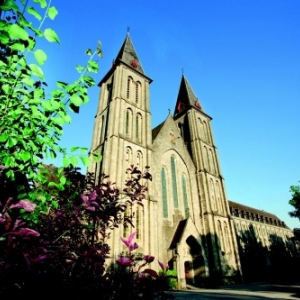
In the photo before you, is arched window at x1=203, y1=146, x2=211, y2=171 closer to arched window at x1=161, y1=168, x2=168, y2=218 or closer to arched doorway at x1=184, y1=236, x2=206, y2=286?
arched window at x1=161, y1=168, x2=168, y2=218

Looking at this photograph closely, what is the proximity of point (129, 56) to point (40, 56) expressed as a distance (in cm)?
3324

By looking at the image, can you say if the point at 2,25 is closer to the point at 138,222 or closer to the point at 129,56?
the point at 138,222

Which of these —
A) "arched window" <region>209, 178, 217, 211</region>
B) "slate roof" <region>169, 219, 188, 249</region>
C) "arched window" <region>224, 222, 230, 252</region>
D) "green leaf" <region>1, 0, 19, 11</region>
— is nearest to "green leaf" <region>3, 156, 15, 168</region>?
"green leaf" <region>1, 0, 19, 11</region>

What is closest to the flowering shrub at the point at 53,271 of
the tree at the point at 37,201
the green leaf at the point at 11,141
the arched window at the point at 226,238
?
the tree at the point at 37,201

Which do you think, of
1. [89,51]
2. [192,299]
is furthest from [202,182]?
[89,51]

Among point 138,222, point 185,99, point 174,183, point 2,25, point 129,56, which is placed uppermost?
point 129,56

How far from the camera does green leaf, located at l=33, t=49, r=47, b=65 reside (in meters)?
2.24

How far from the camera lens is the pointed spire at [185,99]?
3789 cm

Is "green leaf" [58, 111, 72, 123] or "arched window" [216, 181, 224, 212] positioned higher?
"arched window" [216, 181, 224, 212]

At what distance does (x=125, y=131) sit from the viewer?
2453 cm

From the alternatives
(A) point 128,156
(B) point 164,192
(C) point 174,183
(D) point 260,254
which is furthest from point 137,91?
(D) point 260,254

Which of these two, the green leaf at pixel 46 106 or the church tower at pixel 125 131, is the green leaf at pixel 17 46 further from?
the church tower at pixel 125 131

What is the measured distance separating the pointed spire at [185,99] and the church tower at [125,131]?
8.81 metres

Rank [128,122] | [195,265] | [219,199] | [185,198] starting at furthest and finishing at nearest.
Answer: [219,199]
[185,198]
[128,122]
[195,265]
